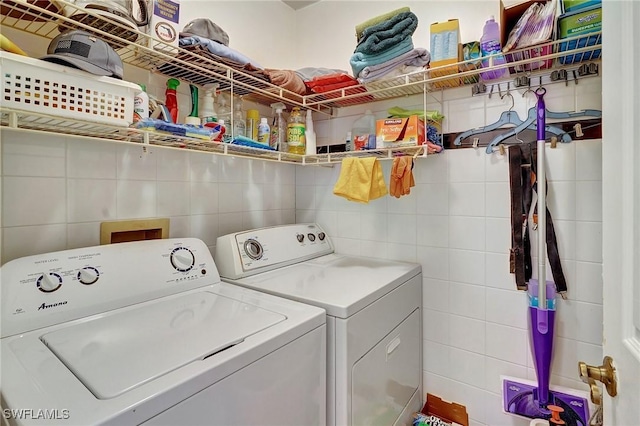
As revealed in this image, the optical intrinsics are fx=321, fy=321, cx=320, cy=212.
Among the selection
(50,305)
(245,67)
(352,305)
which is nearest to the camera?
(50,305)

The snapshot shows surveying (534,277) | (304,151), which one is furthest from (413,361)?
(304,151)

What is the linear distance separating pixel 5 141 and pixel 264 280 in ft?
3.18

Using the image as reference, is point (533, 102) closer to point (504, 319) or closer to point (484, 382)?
point (504, 319)

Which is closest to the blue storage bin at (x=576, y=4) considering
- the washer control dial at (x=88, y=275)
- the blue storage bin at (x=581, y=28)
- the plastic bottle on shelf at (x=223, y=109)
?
the blue storage bin at (x=581, y=28)

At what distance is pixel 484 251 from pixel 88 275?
156 centimetres

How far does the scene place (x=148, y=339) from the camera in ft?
2.69

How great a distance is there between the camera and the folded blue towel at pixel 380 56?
1.33 m

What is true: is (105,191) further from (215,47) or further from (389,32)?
(389,32)

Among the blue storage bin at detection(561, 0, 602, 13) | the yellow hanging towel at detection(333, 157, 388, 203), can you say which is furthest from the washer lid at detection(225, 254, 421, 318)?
the blue storage bin at detection(561, 0, 602, 13)

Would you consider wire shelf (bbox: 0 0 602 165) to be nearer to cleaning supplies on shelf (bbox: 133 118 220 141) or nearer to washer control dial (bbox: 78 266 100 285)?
cleaning supplies on shelf (bbox: 133 118 220 141)

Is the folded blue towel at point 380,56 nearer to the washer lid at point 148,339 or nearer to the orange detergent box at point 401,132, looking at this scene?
the orange detergent box at point 401,132

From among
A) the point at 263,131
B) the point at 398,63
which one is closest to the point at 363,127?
the point at 398,63

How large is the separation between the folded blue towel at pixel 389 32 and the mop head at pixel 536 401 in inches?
59.9

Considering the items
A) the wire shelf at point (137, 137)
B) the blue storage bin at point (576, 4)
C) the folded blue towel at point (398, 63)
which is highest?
the blue storage bin at point (576, 4)
